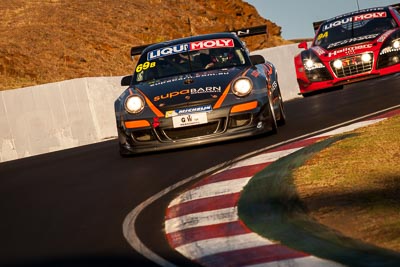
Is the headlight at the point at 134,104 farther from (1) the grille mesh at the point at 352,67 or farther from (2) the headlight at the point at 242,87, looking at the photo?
(1) the grille mesh at the point at 352,67

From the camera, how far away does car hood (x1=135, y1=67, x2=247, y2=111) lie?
33.5ft

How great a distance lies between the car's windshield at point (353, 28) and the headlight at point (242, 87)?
4696mm

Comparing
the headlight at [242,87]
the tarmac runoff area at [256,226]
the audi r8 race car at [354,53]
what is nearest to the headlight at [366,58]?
the audi r8 race car at [354,53]

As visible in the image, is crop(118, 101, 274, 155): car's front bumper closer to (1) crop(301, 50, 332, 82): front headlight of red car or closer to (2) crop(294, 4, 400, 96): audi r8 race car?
(2) crop(294, 4, 400, 96): audi r8 race car

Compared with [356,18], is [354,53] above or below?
below

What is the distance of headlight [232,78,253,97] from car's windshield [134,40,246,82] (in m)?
0.88

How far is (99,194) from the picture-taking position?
27.5ft

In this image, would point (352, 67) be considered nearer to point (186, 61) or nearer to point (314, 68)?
point (314, 68)

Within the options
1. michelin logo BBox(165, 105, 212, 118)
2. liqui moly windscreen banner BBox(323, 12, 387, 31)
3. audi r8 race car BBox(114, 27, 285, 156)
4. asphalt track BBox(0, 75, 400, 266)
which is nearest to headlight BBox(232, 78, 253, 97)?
audi r8 race car BBox(114, 27, 285, 156)

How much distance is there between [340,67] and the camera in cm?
1458

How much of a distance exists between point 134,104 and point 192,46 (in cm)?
154

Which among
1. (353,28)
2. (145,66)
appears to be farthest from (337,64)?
(145,66)

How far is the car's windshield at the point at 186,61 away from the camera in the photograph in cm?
1130

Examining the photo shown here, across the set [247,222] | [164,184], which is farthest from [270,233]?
[164,184]
